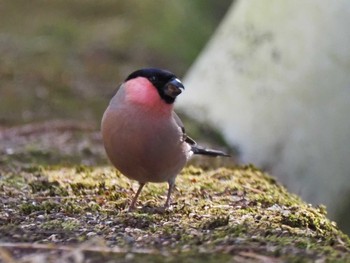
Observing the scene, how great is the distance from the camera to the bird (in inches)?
139

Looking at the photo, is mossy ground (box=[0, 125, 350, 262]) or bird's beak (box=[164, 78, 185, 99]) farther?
bird's beak (box=[164, 78, 185, 99])

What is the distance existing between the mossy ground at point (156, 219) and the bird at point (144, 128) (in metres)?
0.20

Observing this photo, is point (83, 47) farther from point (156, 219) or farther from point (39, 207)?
point (156, 219)

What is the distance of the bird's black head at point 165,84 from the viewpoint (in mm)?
3627

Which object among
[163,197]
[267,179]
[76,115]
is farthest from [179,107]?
[163,197]

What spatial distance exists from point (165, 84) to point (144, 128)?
253mm

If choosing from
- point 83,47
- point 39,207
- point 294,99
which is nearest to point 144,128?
point 39,207

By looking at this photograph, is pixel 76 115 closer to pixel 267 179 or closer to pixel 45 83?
pixel 45 83

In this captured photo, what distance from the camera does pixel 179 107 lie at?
6559mm

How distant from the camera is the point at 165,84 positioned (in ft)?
12.0

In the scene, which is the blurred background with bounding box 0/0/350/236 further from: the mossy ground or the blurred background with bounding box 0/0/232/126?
the mossy ground

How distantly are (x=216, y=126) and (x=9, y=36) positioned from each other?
3526mm

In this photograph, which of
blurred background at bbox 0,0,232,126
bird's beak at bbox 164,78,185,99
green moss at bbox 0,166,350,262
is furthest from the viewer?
blurred background at bbox 0,0,232,126

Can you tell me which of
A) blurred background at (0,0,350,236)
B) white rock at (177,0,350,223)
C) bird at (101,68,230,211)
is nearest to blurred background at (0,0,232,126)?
blurred background at (0,0,350,236)
